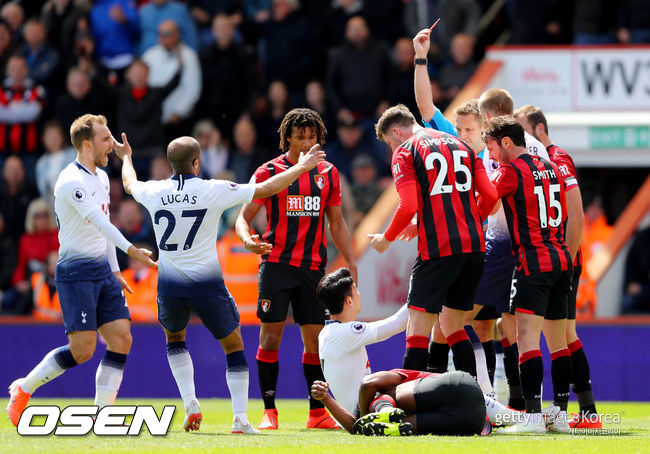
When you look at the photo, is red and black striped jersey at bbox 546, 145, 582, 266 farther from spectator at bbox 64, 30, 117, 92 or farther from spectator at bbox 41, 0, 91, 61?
spectator at bbox 41, 0, 91, 61

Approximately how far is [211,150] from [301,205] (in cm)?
631

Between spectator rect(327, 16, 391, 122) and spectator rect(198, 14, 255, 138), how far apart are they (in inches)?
49.7

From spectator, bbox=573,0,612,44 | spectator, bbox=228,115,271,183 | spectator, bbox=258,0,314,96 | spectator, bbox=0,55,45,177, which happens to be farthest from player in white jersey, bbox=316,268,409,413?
spectator, bbox=0,55,45,177

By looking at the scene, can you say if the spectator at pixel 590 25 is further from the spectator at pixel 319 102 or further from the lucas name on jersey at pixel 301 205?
the lucas name on jersey at pixel 301 205

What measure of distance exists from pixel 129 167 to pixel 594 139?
733 cm

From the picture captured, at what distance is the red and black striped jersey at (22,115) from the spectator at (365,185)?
16.7 feet

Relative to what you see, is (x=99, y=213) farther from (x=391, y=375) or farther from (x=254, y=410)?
(x=254, y=410)

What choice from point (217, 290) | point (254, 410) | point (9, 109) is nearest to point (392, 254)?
point (254, 410)

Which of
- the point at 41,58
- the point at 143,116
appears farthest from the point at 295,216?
the point at 41,58

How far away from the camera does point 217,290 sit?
7.65 meters

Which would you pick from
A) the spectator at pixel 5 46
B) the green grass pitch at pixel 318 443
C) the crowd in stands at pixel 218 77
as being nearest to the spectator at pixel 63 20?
the crowd in stands at pixel 218 77

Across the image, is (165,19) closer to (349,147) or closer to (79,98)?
(79,98)

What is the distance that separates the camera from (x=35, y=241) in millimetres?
14578

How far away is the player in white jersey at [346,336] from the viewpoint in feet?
25.3
